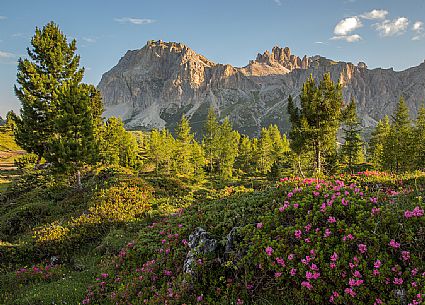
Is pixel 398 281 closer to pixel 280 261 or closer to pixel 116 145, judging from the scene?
pixel 280 261

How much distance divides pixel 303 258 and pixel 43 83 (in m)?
26.5

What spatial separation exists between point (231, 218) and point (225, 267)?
1605 millimetres

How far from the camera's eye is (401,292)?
406cm

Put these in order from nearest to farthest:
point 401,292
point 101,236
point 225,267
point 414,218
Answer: point 401,292, point 414,218, point 225,267, point 101,236

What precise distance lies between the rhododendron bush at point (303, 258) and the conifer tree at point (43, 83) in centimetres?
2031

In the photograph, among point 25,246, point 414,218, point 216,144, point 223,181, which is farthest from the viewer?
point 216,144

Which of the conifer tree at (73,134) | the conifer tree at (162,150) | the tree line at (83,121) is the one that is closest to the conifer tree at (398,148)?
the tree line at (83,121)

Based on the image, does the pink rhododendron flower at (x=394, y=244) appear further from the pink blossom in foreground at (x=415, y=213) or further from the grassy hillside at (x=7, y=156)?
the grassy hillside at (x=7, y=156)

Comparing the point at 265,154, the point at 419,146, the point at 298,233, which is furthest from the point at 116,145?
the point at 419,146

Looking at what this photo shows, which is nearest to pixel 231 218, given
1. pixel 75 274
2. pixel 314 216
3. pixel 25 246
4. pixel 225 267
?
pixel 225 267

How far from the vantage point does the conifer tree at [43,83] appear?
76.0 ft

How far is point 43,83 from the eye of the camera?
77.4ft

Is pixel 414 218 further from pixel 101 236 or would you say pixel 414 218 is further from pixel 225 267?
pixel 101 236

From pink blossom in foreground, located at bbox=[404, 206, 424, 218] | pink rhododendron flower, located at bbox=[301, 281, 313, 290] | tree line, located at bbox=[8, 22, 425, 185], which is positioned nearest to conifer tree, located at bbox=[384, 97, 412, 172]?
tree line, located at bbox=[8, 22, 425, 185]
